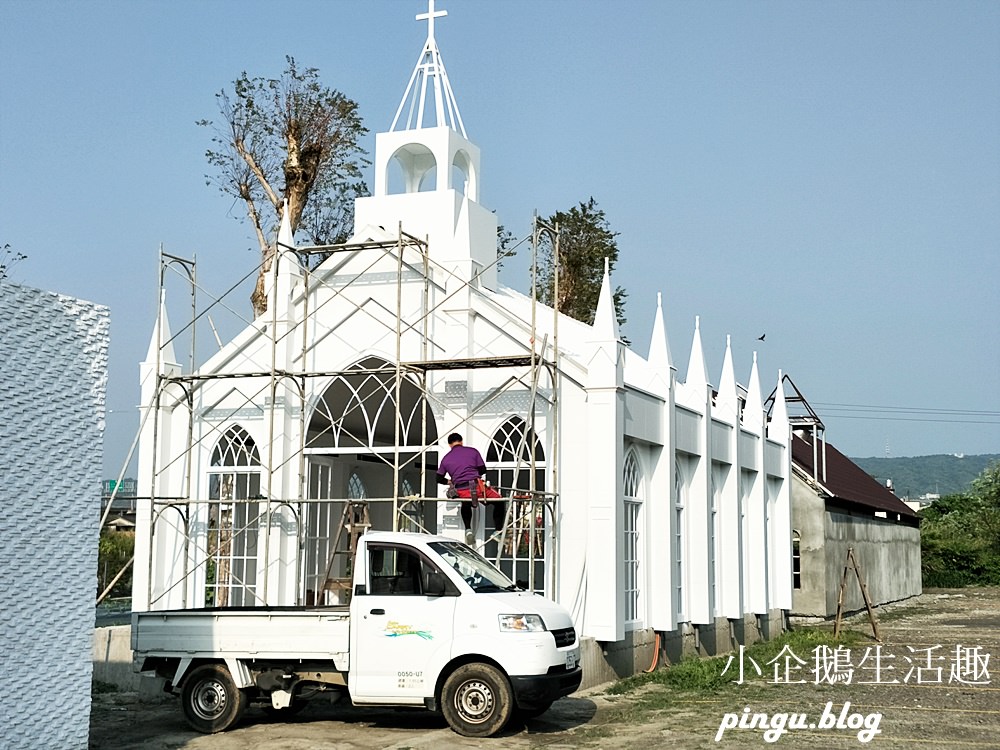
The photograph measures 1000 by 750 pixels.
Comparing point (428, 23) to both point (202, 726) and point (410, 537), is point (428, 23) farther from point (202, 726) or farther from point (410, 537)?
point (202, 726)

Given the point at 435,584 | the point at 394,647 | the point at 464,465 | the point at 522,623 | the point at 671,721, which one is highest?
the point at 464,465

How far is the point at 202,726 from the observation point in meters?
13.5

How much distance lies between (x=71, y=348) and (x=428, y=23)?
12841mm

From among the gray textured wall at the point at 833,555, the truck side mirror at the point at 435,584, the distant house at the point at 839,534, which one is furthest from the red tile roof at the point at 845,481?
the truck side mirror at the point at 435,584

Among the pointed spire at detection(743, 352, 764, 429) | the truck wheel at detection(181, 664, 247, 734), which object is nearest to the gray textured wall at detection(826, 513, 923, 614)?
the pointed spire at detection(743, 352, 764, 429)

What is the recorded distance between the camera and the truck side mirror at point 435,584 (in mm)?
12953

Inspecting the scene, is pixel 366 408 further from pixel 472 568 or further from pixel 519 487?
pixel 472 568

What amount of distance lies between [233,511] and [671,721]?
8405 mm

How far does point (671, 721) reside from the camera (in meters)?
13.8

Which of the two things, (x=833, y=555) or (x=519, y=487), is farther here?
(x=833, y=555)

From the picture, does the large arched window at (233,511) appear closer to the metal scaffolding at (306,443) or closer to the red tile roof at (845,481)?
the metal scaffolding at (306,443)

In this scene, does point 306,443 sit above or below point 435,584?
above

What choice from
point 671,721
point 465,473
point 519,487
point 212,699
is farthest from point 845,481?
point 212,699

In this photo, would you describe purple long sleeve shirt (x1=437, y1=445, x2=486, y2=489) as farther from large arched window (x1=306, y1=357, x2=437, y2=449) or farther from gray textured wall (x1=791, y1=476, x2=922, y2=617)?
gray textured wall (x1=791, y1=476, x2=922, y2=617)
